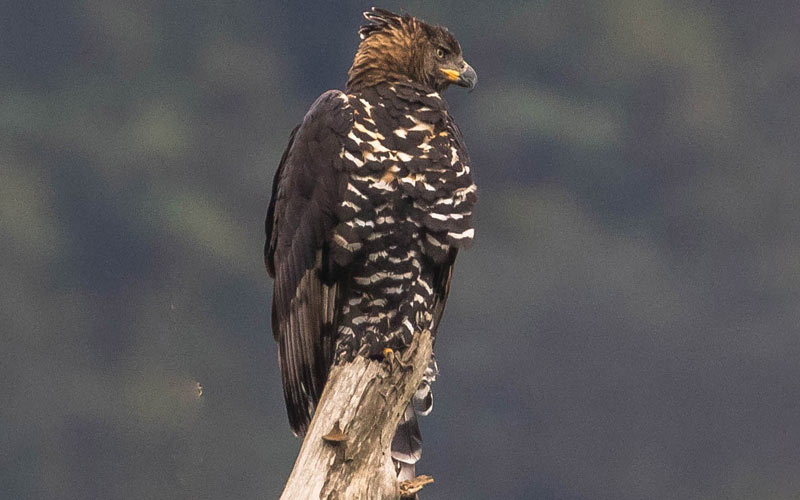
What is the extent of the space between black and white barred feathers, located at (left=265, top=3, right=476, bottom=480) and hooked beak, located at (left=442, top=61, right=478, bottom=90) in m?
0.43

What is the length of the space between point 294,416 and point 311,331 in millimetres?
383

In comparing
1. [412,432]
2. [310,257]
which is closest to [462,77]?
[310,257]

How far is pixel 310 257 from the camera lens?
4332 millimetres

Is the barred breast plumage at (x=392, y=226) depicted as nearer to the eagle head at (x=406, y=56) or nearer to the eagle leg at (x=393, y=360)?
the eagle leg at (x=393, y=360)

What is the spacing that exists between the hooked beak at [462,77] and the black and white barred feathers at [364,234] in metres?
0.43

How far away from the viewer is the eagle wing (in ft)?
14.1

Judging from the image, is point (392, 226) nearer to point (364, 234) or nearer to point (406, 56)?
point (364, 234)

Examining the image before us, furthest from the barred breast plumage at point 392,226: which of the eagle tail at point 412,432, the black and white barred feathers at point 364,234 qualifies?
the eagle tail at point 412,432

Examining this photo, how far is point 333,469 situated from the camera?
12.4ft

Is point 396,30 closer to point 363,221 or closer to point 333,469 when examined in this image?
point 363,221

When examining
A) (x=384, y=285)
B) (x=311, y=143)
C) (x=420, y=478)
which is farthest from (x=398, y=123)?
(x=420, y=478)

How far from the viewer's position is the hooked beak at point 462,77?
4914 mm

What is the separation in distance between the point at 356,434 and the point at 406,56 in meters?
1.81

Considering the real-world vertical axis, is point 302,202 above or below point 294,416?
above
